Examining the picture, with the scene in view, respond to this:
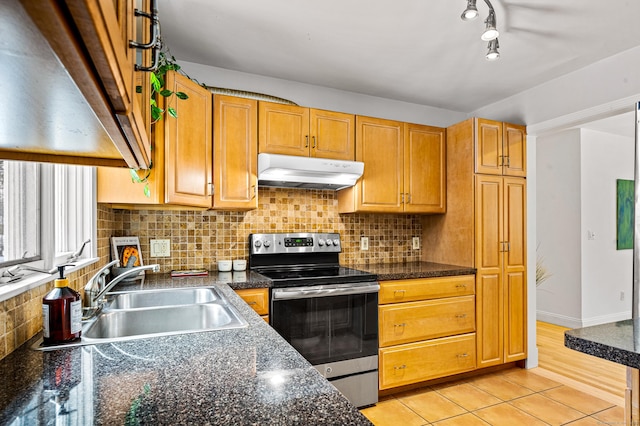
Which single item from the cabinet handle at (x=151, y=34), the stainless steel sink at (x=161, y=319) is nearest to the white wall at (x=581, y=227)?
the stainless steel sink at (x=161, y=319)

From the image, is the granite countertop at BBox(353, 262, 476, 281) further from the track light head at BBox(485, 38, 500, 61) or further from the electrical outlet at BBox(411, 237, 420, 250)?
the track light head at BBox(485, 38, 500, 61)

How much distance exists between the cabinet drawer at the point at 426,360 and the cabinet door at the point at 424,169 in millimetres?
1100

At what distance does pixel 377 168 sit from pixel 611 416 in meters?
2.33

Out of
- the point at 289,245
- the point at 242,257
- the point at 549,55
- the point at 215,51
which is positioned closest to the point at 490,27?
the point at 549,55

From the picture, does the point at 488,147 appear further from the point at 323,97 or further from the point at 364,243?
the point at 323,97

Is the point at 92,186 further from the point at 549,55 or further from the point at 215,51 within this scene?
the point at 549,55

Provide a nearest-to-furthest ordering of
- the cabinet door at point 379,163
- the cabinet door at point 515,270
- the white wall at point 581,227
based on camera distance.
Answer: the cabinet door at point 379,163 → the cabinet door at point 515,270 → the white wall at point 581,227

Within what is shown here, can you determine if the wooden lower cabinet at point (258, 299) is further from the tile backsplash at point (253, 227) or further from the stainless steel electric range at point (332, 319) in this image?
the tile backsplash at point (253, 227)

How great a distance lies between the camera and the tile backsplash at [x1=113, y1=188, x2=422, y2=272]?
2.63 meters

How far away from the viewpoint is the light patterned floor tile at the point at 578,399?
8.33 ft

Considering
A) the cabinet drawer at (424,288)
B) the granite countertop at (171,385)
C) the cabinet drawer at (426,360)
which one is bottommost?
the cabinet drawer at (426,360)

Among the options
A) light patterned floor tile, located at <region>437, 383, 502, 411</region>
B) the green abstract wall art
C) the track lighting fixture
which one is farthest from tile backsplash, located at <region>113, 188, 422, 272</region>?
the green abstract wall art

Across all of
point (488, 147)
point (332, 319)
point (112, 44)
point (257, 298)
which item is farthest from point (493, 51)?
point (112, 44)

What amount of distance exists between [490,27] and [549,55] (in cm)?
97
